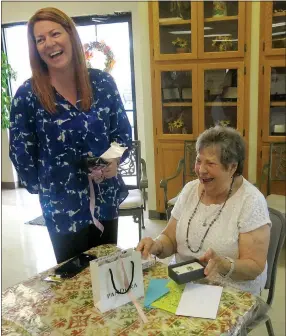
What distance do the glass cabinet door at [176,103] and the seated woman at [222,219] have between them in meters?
1.68

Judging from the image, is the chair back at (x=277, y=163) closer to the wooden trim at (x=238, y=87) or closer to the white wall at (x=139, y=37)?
the wooden trim at (x=238, y=87)

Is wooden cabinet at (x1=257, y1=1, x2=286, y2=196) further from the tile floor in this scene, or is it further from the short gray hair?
the short gray hair

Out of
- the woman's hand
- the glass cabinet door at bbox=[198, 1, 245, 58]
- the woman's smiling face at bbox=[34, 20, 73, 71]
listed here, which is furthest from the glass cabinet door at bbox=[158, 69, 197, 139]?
the woman's hand

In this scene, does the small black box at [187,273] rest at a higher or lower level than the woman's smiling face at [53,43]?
lower

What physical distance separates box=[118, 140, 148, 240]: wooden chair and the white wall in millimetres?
207

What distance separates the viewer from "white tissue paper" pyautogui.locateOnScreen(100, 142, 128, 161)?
3.94ft

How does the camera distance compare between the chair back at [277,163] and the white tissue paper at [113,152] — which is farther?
the chair back at [277,163]

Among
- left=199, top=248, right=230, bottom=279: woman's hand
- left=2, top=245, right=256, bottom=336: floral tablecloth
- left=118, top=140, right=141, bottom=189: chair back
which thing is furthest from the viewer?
left=118, top=140, right=141, bottom=189: chair back

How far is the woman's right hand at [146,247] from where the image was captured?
1139mm

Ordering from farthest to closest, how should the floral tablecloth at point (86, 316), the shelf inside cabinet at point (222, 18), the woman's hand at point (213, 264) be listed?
the shelf inside cabinet at point (222, 18), the woman's hand at point (213, 264), the floral tablecloth at point (86, 316)

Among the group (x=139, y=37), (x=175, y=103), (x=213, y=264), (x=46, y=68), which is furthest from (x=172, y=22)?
(x=213, y=264)

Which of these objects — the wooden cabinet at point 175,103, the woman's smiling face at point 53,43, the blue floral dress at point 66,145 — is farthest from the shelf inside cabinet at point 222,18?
the woman's smiling face at point 53,43

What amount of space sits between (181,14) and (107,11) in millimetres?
1054

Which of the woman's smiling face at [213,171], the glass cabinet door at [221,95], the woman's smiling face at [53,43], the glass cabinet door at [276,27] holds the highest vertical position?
the glass cabinet door at [276,27]
